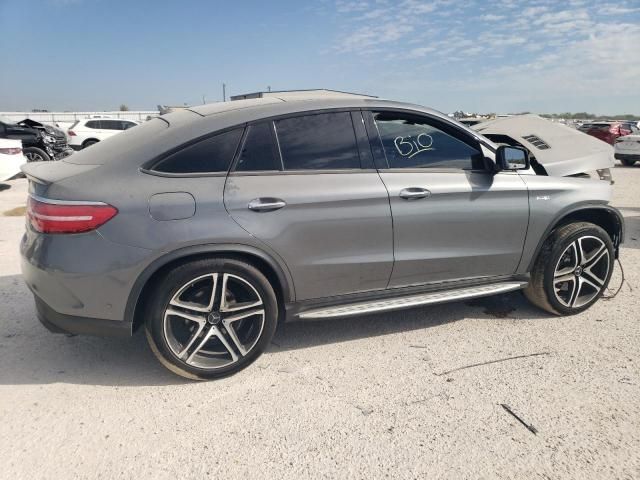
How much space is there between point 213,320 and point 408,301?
4.43 ft

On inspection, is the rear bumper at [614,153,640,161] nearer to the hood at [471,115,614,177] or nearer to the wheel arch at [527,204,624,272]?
the hood at [471,115,614,177]

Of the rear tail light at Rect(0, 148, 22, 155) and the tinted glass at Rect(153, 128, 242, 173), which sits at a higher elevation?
the tinted glass at Rect(153, 128, 242, 173)

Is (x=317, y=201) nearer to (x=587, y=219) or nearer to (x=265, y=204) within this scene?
(x=265, y=204)

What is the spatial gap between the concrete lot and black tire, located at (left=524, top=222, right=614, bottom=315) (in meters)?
0.18

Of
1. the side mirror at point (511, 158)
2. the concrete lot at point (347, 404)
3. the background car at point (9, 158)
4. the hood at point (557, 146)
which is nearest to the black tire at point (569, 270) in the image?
the concrete lot at point (347, 404)

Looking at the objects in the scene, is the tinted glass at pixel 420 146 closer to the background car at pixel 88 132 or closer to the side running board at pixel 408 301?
the side running board at pixel 408 301

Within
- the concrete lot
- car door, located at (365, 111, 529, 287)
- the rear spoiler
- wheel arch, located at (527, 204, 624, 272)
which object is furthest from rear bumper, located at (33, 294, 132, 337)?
wheel arch, located at (527, 204, 624, 272)

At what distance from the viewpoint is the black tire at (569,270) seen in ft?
12.0

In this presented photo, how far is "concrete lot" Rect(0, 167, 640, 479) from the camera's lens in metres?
2.19

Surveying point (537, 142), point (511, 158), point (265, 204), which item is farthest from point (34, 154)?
point (511, 158)

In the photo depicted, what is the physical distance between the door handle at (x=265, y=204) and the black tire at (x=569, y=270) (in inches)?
87.2

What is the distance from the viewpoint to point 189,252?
2.63 m

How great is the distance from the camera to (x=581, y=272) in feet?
12.4

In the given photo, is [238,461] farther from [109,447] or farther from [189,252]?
[189,252]
